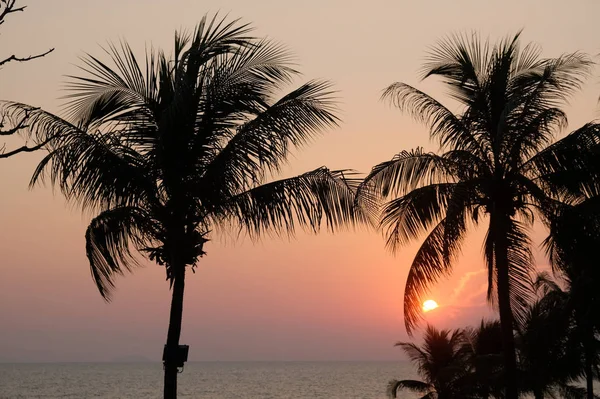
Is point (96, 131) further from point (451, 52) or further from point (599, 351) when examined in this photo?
point (599, 351)

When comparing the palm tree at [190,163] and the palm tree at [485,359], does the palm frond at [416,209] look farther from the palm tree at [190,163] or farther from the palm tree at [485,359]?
the palm tree at [485,359]

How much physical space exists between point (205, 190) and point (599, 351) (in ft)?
65.8

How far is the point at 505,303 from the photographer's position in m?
16.6

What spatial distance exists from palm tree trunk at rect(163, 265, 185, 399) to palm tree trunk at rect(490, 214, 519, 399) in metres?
6.29

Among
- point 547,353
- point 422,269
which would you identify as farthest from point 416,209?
point 547,353

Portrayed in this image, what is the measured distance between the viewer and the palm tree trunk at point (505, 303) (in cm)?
Result: 1628

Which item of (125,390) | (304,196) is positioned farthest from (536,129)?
(125,390)

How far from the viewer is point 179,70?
14039mm

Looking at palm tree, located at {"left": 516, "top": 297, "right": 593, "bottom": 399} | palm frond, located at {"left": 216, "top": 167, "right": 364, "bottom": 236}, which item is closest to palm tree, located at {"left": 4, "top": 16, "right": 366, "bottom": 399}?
palm frond, located at {"left": 216, "top": 167, "right": 364, "bottom": 236}

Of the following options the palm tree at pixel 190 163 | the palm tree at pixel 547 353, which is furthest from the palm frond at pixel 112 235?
the palm tree at pixel 547 353

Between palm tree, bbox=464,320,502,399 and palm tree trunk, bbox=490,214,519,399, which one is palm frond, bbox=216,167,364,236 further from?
palm tree, bbox=464,320,502,399

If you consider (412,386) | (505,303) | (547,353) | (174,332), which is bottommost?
(174,332)

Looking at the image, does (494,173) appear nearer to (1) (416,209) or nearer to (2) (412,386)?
(1) (416,209)

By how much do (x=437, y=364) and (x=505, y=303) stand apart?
2115cm
